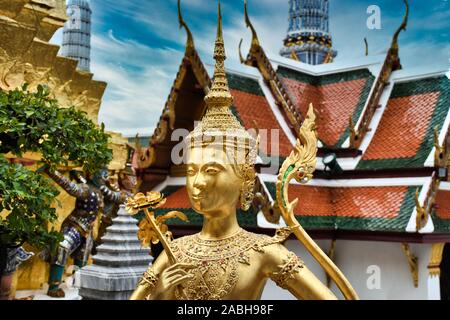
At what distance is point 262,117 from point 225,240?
5251 mm

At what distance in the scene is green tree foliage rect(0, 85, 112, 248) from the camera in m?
3.54

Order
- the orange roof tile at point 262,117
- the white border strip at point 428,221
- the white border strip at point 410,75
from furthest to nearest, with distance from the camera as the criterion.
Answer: the white border strip at point 410,75 → the orange roof tile at point 262,117 → the white border strip at point 428,221

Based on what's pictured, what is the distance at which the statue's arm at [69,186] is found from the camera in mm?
6262

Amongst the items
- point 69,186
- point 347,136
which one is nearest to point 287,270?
point 69,186

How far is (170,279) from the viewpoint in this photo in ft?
7.42

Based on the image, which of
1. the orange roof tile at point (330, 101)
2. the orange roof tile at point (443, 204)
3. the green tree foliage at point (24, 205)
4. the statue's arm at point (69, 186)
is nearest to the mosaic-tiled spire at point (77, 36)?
the orange roof tile at point (330, 101)

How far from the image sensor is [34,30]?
6.65 metres

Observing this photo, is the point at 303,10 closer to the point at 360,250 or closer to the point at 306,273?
the point at 360,250

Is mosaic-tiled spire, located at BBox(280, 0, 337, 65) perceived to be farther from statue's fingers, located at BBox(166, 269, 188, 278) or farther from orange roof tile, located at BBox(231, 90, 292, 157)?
statue's fingers, located at BBox(166, 269, 188, 278)

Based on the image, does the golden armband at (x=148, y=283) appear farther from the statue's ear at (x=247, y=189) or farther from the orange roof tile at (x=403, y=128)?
the orange roof tile at (x=403, y=128)

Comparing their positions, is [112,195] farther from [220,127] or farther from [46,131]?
[220,127]

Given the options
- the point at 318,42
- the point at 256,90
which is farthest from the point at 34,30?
the point at 318,42

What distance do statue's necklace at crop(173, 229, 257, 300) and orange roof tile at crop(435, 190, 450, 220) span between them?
196 inches
